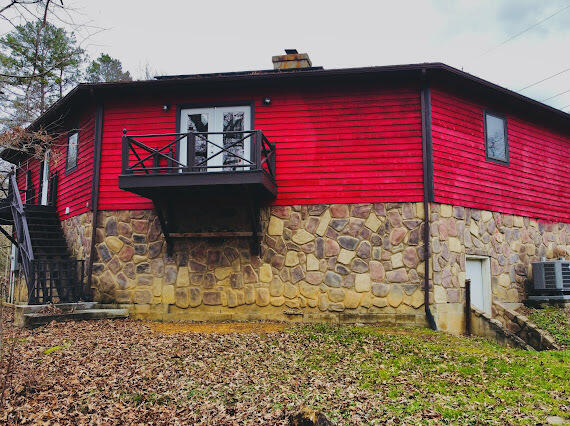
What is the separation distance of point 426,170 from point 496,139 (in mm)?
3065

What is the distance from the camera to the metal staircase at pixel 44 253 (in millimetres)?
11602

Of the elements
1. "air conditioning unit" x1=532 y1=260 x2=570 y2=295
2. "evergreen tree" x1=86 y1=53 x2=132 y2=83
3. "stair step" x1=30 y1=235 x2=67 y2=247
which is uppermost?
"evergreen tree" x1=86 y1=53 x2=132 y2=83

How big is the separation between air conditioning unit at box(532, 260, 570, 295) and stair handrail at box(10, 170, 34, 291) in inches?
502

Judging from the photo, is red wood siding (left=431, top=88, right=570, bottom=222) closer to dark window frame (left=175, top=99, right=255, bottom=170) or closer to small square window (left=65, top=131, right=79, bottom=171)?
dark window frame (left=175, top=99, right=255, bottom=170)

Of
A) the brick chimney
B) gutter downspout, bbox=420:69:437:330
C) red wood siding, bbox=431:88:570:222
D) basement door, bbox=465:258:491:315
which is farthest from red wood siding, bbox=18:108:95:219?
basement door, bbox=465:258:491:315

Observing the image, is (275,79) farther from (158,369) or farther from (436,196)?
(158,369)

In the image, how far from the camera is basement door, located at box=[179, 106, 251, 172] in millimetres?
11711

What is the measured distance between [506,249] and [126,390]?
33.0ft

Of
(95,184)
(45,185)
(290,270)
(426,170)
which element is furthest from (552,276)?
(45,185)

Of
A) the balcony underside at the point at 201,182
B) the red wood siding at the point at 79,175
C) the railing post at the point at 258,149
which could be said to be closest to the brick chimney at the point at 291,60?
the railing post at the point at 258,149

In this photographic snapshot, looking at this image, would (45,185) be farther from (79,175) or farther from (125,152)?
(125,152)

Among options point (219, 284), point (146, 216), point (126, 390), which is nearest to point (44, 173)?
point (146, 216)

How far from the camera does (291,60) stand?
13680 mm

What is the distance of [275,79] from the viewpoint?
11531mm
